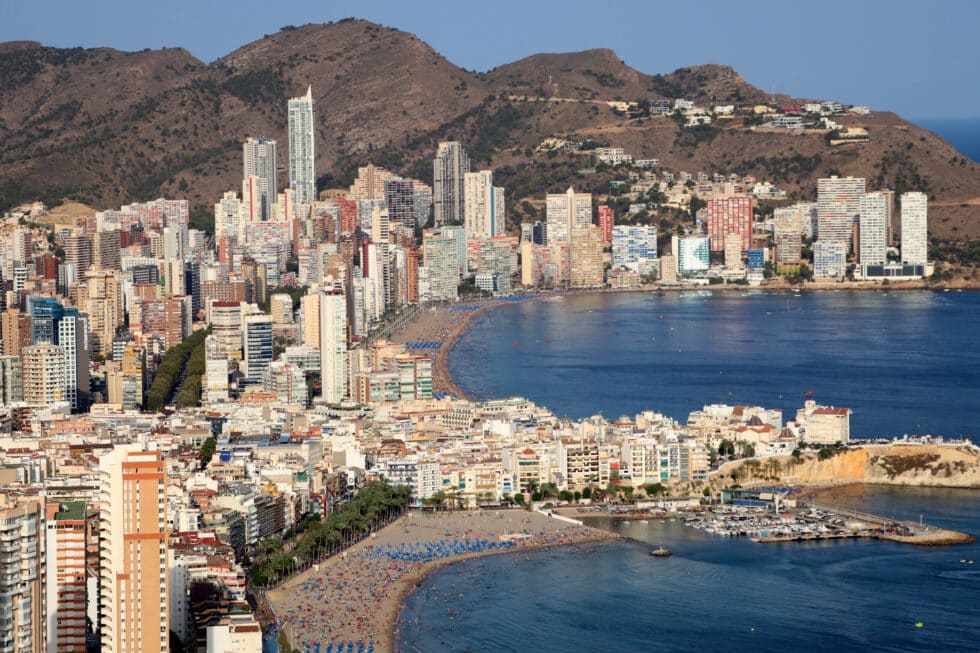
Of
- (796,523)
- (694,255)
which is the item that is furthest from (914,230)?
(796,523)

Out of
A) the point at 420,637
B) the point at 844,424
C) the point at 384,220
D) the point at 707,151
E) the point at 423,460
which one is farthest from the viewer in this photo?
the point at 707,151

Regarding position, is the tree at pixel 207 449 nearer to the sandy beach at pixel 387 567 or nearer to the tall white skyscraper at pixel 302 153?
the sandy beach at pixel 387 567

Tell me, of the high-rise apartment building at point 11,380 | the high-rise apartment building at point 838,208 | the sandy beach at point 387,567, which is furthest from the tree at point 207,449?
the high-rise apartment building at point 838,208

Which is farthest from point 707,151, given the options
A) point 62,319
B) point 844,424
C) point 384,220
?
point 844,424

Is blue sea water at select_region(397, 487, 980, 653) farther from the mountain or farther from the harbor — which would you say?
the mountain

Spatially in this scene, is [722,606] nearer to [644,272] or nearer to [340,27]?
[644,272]

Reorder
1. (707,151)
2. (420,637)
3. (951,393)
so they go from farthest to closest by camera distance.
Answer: (707,151) < (951,393) < (420,637)
